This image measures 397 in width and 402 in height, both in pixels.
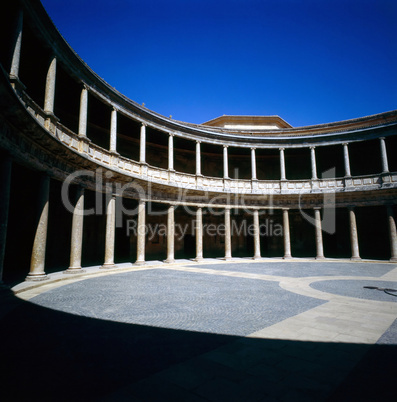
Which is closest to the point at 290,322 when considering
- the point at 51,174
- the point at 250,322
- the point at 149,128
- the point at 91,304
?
the point at 250,322

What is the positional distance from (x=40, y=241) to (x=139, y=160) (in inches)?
368

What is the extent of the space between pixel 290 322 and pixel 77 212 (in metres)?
10.4

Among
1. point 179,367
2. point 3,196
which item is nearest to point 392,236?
point 179,367

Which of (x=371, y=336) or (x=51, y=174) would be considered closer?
(x=371, y=336)

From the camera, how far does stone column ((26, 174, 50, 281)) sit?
952cm

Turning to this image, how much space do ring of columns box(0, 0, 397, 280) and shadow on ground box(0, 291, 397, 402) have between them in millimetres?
5157

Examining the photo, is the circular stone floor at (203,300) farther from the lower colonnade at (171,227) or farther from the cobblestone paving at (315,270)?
the lower colonnade at (171,227)

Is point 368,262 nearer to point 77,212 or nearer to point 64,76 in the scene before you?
point 77,212

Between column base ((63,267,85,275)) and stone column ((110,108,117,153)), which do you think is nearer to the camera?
column base ((63,267,85,275))

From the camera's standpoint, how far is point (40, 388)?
300 cm

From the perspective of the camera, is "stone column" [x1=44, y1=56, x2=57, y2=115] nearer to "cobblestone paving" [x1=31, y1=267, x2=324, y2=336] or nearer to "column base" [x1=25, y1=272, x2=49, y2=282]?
"column base" [x1=25, y1=272, x2=49, y2=282]

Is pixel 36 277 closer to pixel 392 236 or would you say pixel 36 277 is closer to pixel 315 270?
pixel 315 270

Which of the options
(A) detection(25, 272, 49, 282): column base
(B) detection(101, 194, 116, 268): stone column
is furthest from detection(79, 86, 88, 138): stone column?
(A) detection(25, 272, 49, 282): column base

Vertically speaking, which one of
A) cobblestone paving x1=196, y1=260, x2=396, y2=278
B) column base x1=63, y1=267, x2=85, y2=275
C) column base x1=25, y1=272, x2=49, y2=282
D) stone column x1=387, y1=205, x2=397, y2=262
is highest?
stone column x1=387, y1=205, x2=397, y2=262
